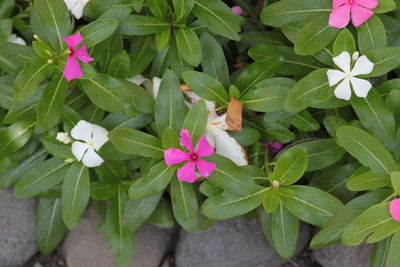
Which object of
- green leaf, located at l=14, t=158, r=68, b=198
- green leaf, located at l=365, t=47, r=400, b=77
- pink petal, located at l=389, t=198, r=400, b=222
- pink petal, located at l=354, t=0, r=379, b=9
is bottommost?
green leaf, located at l=14, t=158, r=68, b=198

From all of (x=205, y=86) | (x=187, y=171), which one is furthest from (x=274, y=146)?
(x=187, y=171)

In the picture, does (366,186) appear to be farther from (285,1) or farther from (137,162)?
(137,162)

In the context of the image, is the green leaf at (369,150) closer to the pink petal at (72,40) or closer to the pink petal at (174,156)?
the pink petal at (174,156)

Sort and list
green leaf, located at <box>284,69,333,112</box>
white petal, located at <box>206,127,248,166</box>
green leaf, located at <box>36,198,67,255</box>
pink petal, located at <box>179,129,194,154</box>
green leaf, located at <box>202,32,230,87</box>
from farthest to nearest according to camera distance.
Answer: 1. green leaf, located at <box>36,198,67,255</box>
2. green leaf, located at <box>202,32,230,87</box>
3. white petal, located at <box>206,127,248,166</box>
4. green leaf, located at <box>284,69,333,112</box>
5. pink petal, located at <box>179,129,194,154</box>

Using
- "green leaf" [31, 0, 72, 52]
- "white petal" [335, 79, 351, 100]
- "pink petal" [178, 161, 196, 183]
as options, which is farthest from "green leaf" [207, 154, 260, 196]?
"green leaf" [31, 0, 72, 52]

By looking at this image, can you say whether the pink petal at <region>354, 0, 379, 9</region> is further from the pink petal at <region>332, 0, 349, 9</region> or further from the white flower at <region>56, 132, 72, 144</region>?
the white flower at <region>56, 132, 72, 144</region>

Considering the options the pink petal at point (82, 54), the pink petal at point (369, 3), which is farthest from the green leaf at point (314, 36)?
the pink petal at point (82, 54)
